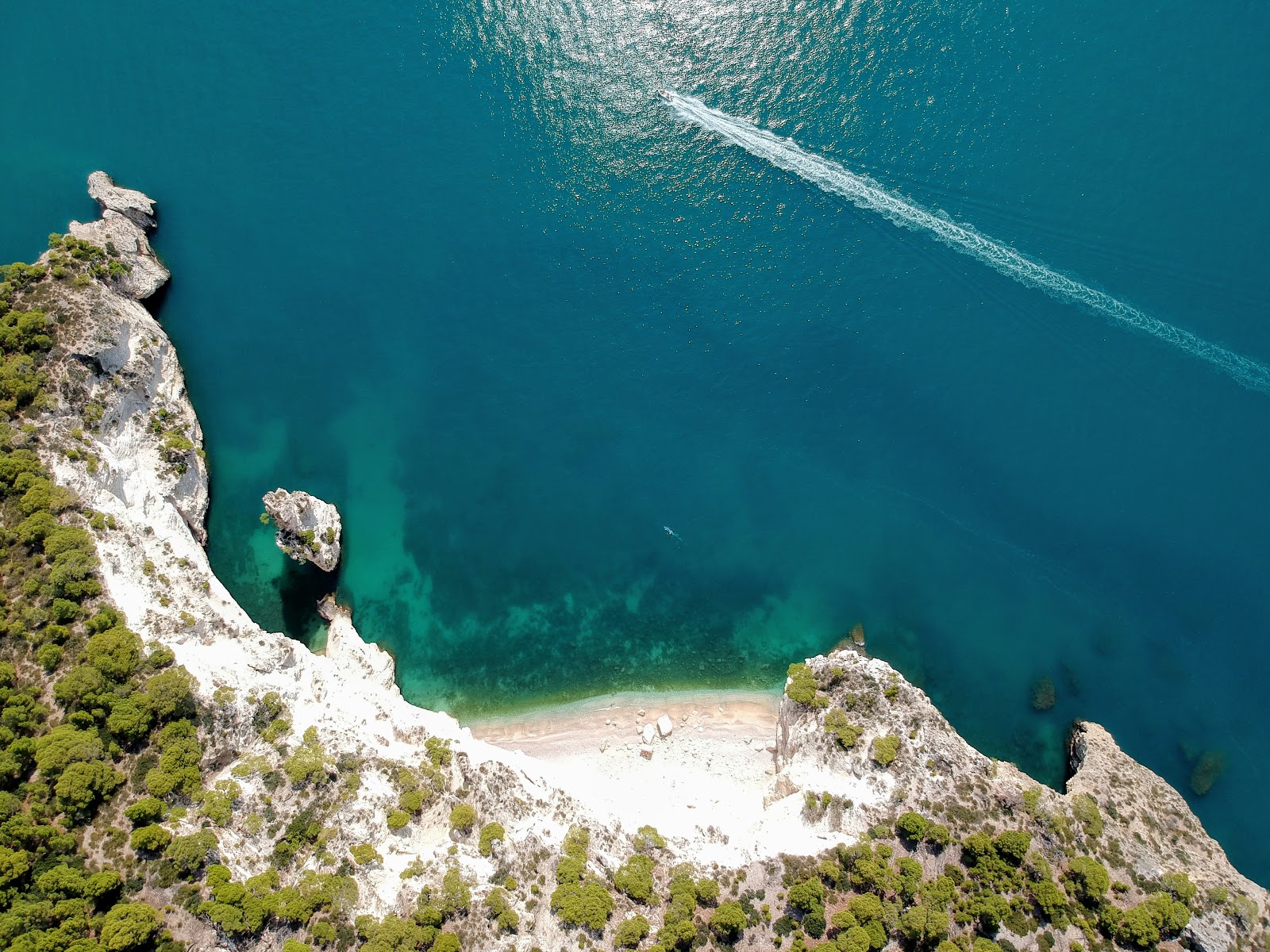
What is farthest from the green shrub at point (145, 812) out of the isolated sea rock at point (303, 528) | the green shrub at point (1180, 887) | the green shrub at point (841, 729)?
the green shrub at point (1180, 887)

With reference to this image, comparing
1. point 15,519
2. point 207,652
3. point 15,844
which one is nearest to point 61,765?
point 15,844

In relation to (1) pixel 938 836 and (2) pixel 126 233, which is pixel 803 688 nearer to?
(1) pixel 938 836

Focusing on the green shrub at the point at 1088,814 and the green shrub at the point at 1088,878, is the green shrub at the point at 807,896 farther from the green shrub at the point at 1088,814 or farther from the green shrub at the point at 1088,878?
the green shrub at the point at 1088,814

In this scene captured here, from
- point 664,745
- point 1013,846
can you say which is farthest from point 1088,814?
point 664,745

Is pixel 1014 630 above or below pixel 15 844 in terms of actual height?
above

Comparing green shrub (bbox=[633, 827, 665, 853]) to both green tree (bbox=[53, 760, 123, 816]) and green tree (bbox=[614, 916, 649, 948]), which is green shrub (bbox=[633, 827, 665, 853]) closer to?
green tree (bbox=[614, 916, 649, 948])

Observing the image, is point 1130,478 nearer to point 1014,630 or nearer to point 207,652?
point 1014,630
